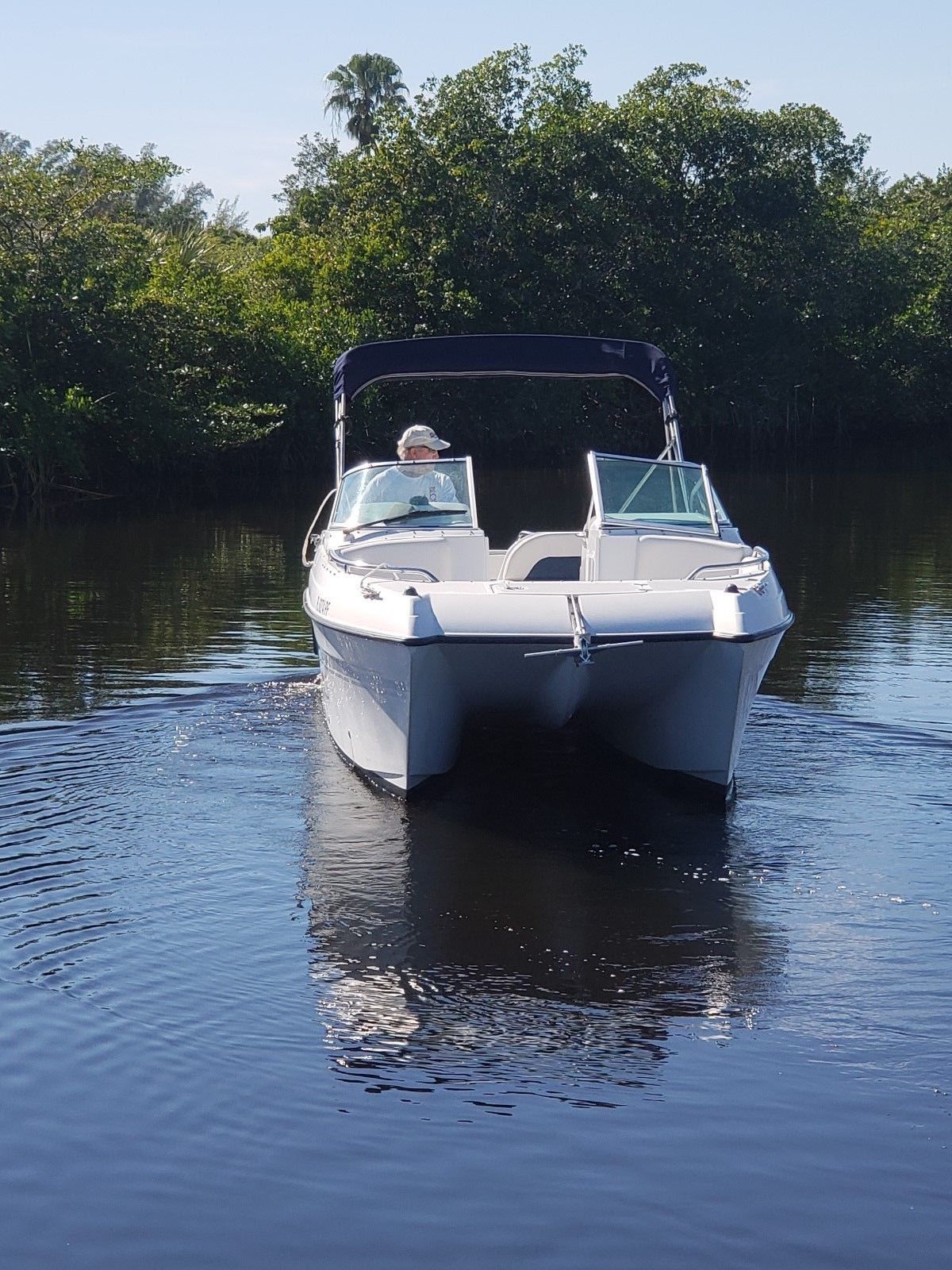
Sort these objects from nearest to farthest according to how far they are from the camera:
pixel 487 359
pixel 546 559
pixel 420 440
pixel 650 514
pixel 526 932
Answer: pixel 526 932, pixel 650 514, pixel 546 559, pixel 420 440, pixel 487 359

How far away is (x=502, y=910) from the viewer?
671 centimetres

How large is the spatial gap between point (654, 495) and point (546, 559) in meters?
0.84

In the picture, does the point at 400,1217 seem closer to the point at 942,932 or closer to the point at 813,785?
the point at 942,932

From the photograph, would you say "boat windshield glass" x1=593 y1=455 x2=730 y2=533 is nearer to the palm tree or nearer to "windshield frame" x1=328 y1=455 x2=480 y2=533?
"windshield frame" x1=328 y1=455 x2=480 y2=533

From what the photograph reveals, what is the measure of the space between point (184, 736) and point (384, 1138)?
5.56 metres

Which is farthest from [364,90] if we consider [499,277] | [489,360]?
[489,360]

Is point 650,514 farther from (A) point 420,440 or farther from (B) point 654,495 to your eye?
(A) point 420,440

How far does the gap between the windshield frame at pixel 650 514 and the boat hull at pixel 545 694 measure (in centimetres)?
139

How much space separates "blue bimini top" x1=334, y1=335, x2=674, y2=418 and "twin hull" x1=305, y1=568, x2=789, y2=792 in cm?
386

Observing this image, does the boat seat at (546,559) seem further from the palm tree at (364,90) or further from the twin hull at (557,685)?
the palm tree at (364,90)

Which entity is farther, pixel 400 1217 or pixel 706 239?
pixel 706 239

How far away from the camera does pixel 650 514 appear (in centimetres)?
968

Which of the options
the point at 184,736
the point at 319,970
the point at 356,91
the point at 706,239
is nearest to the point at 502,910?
the point at 319,970

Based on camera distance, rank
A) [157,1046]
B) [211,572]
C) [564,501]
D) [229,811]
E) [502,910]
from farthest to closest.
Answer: [564,501], [211,572], [229,811], [502,910], [157,1046]
